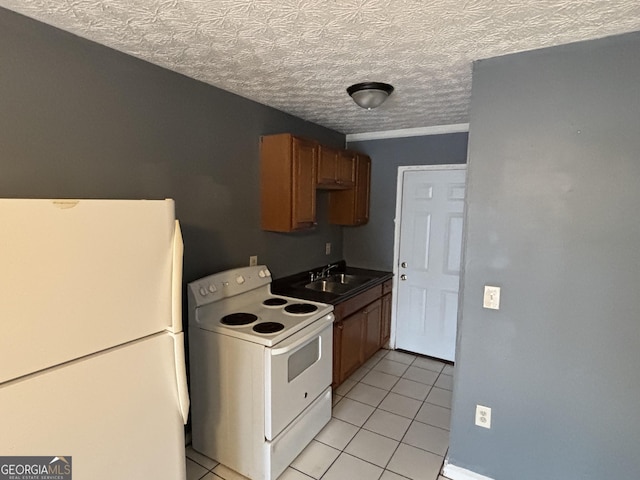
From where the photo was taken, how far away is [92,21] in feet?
4.86

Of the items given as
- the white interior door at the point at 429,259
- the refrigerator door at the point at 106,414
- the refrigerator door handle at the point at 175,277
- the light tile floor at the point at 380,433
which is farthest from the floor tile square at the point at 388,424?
the refrigerator door handle at the point at 175,277

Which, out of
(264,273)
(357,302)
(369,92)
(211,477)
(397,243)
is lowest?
(211,477)

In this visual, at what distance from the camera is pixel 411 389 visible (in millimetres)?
3004

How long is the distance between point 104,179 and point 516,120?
2.17 meters

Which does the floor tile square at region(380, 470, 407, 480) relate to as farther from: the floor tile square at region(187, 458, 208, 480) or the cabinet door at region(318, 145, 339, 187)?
the cabinet door at region(318, 145, 339, 187)

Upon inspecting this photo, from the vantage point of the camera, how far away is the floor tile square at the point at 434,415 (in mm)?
2539

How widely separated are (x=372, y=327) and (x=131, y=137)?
8.61 feet

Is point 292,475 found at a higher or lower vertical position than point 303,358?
lower

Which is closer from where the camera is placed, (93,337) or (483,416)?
(93,337)

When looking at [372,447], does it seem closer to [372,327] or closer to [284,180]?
[372,327]

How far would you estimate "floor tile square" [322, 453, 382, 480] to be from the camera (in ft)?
6.59

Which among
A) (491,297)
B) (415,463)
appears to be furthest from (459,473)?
(491,297)

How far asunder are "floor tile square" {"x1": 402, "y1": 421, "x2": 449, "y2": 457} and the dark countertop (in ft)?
3.48

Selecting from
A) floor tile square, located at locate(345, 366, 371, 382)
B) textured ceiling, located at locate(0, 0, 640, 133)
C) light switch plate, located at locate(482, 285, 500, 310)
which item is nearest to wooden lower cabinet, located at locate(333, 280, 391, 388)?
floor tile square, located at locate(345, 366, 371, 382)
